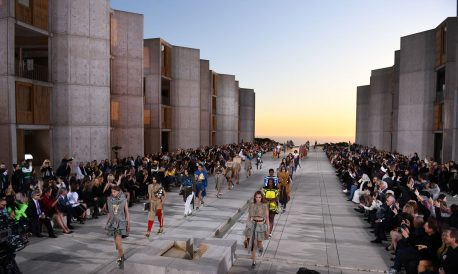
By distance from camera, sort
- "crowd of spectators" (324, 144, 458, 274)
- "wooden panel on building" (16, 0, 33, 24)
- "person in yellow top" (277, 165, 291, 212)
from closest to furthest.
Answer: "crowd of spectators" (324, 144, 458, 274) < "person in yellow top" (277, 165, 291, 212) < "wooden panel on building" (16, 0, 33, 24)

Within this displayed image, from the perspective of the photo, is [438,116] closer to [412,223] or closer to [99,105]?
[412,223]

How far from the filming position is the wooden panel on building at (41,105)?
63.5 feet

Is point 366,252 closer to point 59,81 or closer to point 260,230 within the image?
point 260,230

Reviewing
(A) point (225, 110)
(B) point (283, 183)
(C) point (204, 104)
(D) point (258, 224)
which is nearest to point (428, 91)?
(B) point (283, 183)

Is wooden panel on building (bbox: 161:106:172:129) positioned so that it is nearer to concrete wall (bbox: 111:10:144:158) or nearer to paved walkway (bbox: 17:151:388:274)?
concrete wall (bbox: 111:10:144:158)

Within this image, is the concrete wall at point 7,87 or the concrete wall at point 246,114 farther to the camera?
the concrete wall at point 246,114

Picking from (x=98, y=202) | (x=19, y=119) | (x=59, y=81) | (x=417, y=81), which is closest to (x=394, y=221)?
(x=98, y=202)

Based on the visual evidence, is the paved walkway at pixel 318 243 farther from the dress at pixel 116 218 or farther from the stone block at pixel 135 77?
the stone block at pixel 135 77

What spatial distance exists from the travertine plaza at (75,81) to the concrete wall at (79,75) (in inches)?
2.2

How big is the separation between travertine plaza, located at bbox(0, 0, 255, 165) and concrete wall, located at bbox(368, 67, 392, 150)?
28292 millimetres

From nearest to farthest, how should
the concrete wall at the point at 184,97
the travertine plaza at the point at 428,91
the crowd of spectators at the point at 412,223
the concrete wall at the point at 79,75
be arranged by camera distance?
the crowd of spectators at the point at 412,223 → the concrete wall at the point at 79,75 → the travertine plaza at the point at 428,91 → the concrete wall at the point at 184,97

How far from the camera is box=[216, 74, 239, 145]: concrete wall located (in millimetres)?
52562

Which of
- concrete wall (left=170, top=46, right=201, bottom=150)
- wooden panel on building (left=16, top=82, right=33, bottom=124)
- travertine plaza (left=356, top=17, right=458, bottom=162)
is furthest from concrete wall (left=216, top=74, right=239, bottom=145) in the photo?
wooden panel on building (left=16, top=82, right=33, bottom=124)

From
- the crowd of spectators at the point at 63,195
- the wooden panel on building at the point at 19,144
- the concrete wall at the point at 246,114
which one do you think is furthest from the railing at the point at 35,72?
the concrete wall at the point at 246,114
